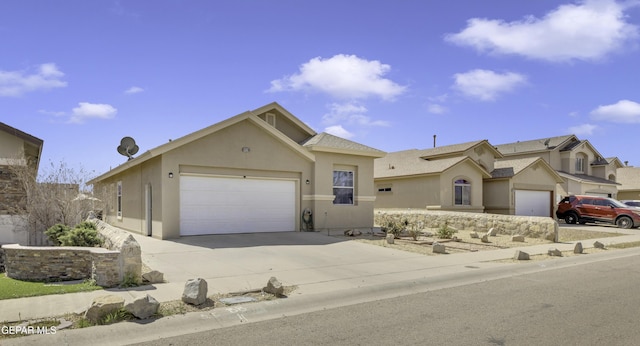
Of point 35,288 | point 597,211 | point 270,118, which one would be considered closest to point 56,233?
point 35,288

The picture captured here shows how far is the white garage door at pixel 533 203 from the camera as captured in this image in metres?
29.8

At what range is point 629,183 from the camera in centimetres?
4334

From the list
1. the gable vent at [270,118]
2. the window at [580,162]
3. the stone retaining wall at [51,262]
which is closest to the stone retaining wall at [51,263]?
the stone retaining wall at [51,262]

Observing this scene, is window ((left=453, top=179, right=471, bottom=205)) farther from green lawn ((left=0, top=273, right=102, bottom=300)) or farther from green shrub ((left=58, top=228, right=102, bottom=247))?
green lawn ((left=0, top=273, right=102, bottom=300))

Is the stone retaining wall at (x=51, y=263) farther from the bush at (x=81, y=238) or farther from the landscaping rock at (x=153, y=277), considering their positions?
the landscaping rock at (x=153, y=277)

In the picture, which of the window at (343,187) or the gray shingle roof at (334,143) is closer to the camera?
the gray shingle roof at (334,143)

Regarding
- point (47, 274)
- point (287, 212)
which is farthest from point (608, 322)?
point (287, 212)

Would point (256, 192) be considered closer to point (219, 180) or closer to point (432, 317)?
point (219, 180)

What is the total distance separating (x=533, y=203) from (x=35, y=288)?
30231 mm

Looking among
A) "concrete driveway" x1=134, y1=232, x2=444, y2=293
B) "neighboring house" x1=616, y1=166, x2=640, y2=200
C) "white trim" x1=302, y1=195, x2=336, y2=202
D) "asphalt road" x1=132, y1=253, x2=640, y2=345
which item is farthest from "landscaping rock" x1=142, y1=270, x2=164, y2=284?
"neighboring house" x1=616, y1=166, x2=640, y2=200

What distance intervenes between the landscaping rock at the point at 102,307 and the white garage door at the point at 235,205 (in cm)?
898

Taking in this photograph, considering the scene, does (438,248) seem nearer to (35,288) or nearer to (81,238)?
(81,238)

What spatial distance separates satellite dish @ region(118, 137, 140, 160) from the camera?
20.6 meters

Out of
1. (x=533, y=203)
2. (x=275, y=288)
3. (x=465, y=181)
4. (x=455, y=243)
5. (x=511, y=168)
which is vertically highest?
(x=511, y=168)
